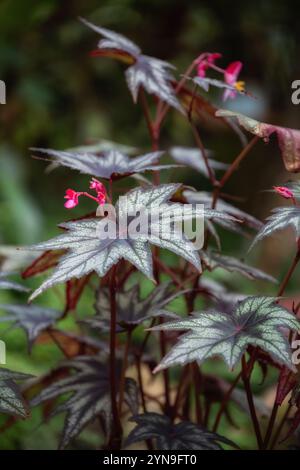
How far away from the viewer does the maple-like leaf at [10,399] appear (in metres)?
0.80

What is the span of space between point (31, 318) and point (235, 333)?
1.55 ft

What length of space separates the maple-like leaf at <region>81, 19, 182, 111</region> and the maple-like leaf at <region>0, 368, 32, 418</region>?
474mm

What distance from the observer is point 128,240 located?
2.57 ft

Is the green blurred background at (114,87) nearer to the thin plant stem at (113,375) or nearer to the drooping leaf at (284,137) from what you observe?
the thin plant stem at (113,375)

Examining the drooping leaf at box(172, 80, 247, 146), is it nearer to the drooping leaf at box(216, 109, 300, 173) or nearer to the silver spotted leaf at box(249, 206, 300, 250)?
the drooping leaf at box(216, 109, 300, 173)

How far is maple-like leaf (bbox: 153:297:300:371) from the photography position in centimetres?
74

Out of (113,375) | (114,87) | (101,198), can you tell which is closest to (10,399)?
(113,375)

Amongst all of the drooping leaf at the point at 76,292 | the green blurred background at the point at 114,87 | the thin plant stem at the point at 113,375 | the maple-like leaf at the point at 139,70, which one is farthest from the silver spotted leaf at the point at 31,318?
the green blurred background at the point at 114,87

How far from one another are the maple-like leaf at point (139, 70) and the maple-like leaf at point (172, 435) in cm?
50

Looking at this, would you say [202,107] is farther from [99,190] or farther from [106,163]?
[99,190]

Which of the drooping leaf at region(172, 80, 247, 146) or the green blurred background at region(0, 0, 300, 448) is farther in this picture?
the green blurred background at region(0, 0, 300, 448)

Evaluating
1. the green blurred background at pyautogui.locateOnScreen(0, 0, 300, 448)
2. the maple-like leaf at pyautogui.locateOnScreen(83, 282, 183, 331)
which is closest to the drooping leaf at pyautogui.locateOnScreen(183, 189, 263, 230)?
the maple-like leaf at pyautogui.locateOnScreen(83, 282, 183, 331)

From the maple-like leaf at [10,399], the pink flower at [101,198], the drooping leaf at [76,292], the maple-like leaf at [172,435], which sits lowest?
the maple-like leaf at [172,435]

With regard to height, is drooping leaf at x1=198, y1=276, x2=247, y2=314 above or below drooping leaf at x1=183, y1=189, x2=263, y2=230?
below
